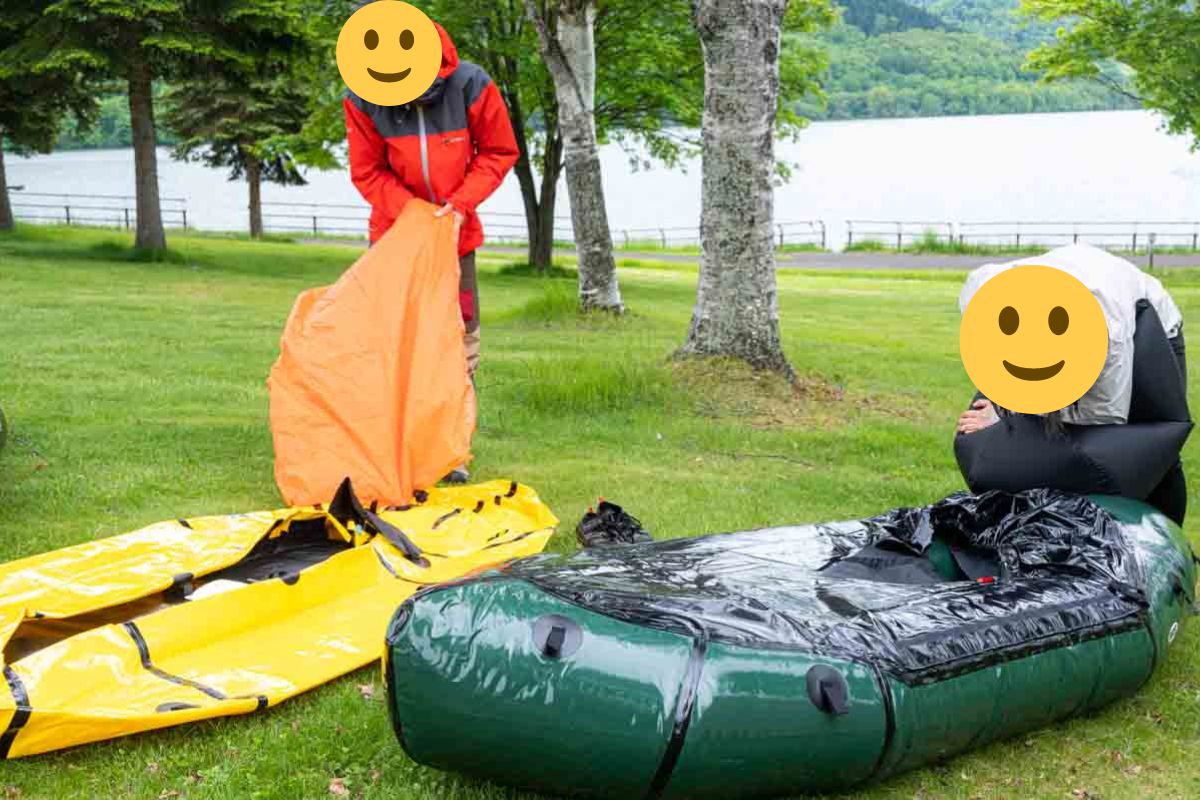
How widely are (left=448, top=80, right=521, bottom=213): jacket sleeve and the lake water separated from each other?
65.1ft

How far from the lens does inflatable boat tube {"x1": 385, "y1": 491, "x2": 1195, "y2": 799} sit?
2951 millimetres

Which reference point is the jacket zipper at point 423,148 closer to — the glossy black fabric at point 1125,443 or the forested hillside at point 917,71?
the glossy black fabric at point 1125,443

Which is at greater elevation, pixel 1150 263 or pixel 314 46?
pixel 314 46

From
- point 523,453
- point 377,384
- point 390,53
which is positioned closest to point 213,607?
point 377,384

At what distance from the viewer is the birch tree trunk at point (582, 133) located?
12352 millimetres

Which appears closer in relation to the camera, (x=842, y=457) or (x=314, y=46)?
(x=842, y=457)

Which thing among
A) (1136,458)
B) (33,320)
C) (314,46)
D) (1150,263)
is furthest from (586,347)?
(1150,263)

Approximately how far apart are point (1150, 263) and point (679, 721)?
1026 inches

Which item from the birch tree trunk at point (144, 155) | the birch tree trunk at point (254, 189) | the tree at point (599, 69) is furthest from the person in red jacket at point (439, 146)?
the birch tree trunk at point (254, 189)

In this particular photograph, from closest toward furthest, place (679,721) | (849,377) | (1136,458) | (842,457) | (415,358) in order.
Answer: (679,721)
(1136,458)
(415,358)
(842,457)
(849,377)

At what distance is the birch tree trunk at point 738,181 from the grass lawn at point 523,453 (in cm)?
31

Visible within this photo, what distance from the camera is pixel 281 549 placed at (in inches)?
187

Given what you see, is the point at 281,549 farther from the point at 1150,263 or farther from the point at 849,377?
the point at 1150,263

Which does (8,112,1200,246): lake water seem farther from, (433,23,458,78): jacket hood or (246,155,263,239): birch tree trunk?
(433,23,458,78): jacket hood
